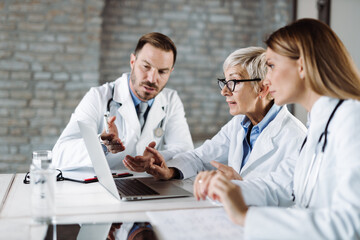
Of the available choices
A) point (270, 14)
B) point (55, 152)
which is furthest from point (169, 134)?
point (270, 14)

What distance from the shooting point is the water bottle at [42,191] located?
1.15m

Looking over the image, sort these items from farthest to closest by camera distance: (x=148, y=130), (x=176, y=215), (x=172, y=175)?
(x=148, y=130) → (x=172, y=175) → (x=176, y=215)

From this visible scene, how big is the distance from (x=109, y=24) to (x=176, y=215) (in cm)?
307

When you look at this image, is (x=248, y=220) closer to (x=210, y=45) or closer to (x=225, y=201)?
(x=225, y=201)

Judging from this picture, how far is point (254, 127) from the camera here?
191 cm

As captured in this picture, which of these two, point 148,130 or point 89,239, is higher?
point 89,239

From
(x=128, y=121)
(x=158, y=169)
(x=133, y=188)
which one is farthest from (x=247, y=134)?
(x=128, y=121)

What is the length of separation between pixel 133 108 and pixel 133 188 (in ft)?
3.53

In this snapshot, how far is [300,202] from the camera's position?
1242 mm

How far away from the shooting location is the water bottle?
3.79 feet

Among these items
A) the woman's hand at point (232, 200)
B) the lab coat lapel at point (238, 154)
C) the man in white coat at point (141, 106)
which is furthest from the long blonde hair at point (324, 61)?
the man in white coat at point (141, 106)

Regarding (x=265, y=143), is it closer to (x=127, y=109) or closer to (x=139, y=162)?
(x=139, y=162)

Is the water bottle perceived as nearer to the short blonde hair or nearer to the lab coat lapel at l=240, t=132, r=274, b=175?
the lab coat lapel at l=240, t=132, r=274, b=175

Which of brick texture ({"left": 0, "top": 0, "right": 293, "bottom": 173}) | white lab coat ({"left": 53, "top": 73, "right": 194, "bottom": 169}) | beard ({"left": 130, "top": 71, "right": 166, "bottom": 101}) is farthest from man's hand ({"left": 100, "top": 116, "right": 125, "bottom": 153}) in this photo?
brick texture ({"left": 0, "top": 0, "right": 293, "bottom": 173})
